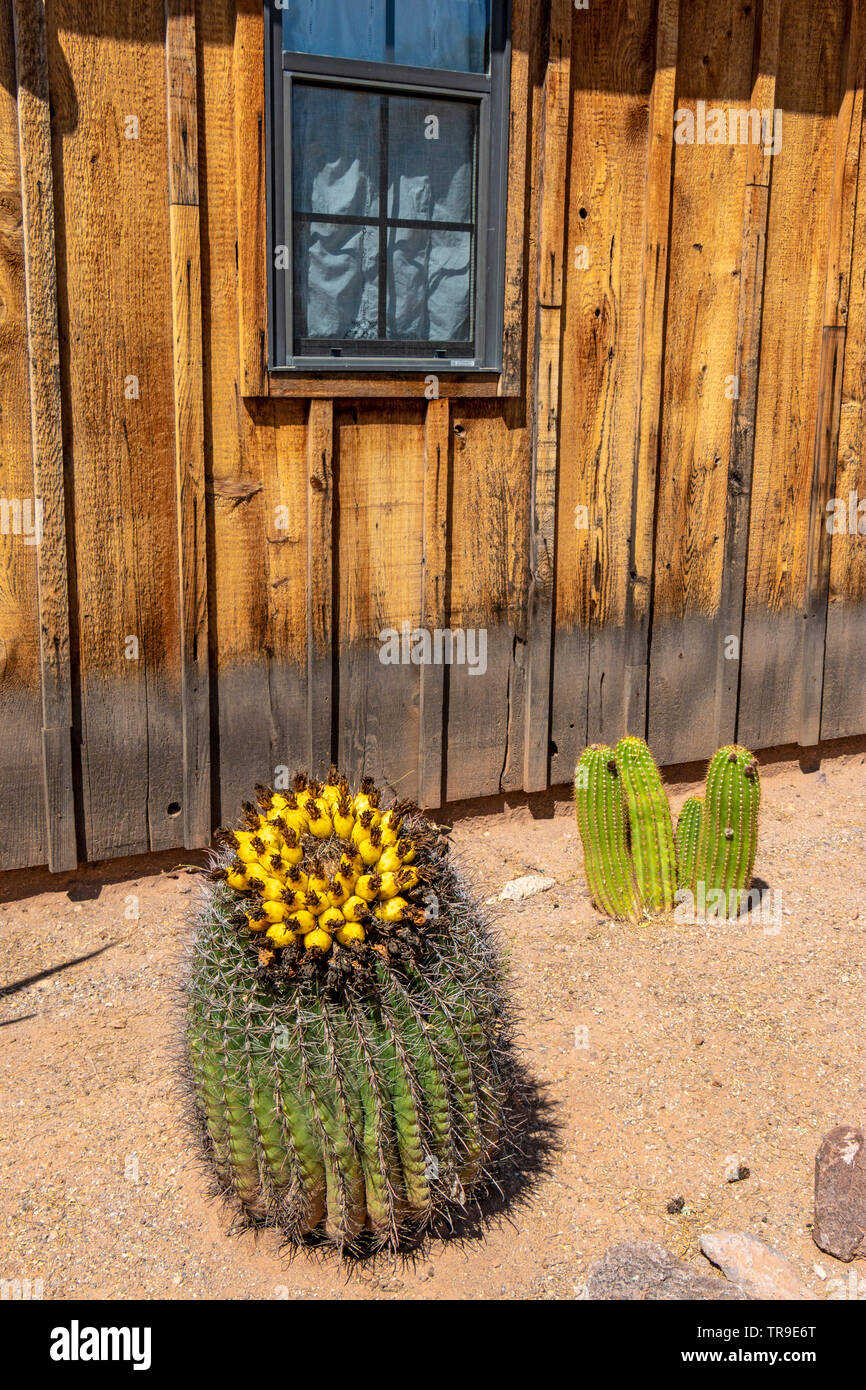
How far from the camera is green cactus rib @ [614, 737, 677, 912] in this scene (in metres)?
→ 4.84

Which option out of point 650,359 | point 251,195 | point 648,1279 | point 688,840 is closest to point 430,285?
point 251,195

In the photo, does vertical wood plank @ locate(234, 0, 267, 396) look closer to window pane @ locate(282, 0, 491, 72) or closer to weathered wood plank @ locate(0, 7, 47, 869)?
window pane @ locate(282, 0, 491, 72)

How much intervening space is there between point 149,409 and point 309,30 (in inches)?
60.2

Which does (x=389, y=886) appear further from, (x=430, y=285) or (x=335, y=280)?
(x=430, y=285)

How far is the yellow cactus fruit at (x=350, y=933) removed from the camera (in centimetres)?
281

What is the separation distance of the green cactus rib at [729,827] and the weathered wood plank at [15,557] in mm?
2543

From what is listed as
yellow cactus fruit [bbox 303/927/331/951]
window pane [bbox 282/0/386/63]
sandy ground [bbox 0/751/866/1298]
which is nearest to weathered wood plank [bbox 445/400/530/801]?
sandy ground [bbox 0/751/866/1298]

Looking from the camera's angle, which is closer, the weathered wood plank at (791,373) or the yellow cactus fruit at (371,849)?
the yellow cactus fruit at (371,849)

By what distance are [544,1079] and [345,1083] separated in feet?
4.33

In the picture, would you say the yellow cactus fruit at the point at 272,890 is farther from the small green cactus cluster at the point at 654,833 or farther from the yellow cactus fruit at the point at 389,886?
the small green cactus cluster at the point at 654,833

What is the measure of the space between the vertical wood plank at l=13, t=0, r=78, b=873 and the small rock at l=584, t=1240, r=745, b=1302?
264 centimetres

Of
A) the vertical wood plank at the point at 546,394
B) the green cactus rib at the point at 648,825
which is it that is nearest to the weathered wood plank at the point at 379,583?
the vertical wood plank at the point at 546,394

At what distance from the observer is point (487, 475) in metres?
5.37

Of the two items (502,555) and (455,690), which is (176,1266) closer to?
(455,690)
